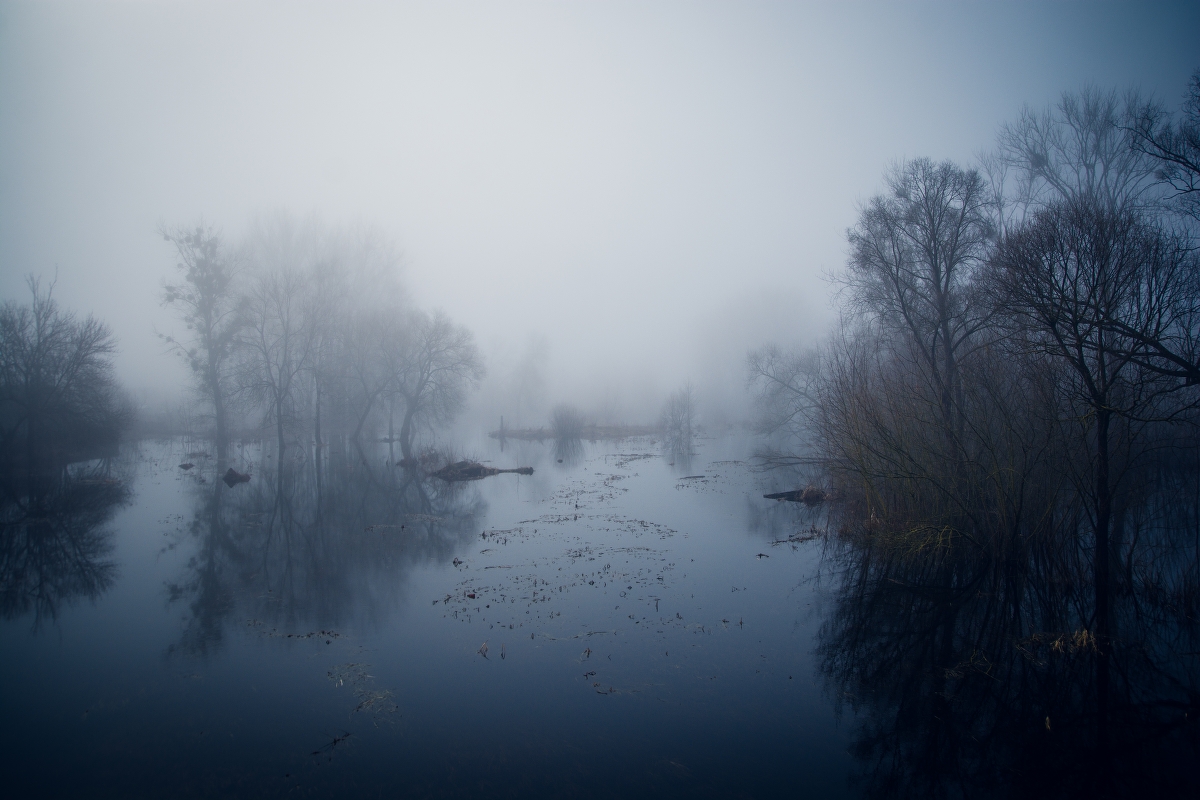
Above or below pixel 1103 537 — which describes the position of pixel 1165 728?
below

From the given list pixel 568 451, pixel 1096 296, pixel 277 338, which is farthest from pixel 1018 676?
pixel 277 338

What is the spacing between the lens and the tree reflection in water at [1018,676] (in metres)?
4.81

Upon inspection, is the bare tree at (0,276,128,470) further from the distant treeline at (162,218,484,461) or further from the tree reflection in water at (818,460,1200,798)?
the tree reflection in water at (818,460,1200,798)

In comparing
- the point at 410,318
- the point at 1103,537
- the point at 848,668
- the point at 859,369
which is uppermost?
the point at 410,318

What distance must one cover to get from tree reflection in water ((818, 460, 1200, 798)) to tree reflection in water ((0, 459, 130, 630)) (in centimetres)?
1176

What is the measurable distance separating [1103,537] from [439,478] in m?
21.1

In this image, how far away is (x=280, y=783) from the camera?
15.4ft

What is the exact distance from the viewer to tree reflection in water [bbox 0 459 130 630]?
9141mm

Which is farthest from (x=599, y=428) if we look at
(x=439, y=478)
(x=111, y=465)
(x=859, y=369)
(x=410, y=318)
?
(x=859, y=369)

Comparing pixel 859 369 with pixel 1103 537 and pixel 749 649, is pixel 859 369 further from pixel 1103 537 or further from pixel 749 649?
pixel 749 649

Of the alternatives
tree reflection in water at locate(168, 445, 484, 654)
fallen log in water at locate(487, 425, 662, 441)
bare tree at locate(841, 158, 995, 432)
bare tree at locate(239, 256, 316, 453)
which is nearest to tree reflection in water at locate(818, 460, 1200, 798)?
bare tree at locate(841, 158, 995, 432)

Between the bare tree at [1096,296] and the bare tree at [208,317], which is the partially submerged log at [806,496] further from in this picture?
the bare tree at [208,317]

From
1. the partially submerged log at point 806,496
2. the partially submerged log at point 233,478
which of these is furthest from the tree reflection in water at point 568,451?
the partially submerged log at point 233,478

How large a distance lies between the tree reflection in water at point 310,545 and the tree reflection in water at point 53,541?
5.28ft
